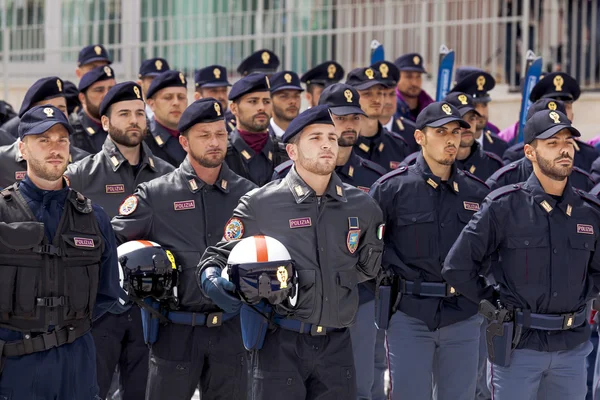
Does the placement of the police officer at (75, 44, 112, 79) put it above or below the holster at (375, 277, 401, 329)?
above

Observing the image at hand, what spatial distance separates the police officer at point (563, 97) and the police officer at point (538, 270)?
2.81m

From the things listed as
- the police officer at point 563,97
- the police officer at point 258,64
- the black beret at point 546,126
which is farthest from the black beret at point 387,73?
the black beret at point 546,126

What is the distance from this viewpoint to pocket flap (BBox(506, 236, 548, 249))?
292 inches

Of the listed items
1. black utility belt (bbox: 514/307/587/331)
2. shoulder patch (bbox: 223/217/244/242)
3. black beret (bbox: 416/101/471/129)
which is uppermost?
black beret (bbox: 416/101/471/129)

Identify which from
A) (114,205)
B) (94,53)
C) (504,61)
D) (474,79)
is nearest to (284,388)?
(114,205)

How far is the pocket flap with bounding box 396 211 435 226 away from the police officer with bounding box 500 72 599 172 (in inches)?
99.9

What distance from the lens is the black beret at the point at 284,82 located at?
10.9 m

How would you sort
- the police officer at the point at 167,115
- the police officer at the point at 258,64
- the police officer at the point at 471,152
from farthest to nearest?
the police officer at the point at 258,64 < the police officer at the point at 167,115 < the police officer at the point at 471,152

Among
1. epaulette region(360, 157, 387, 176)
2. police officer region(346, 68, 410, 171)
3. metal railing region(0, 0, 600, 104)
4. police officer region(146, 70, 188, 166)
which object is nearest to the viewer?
epaulette region(360, 157, 387, 176)

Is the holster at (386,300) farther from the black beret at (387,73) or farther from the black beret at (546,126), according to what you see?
the black beret at (387,73)

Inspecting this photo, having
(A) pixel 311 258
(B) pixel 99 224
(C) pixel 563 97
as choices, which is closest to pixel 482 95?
(C) pixel 563 97

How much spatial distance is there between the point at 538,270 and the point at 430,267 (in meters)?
0.93

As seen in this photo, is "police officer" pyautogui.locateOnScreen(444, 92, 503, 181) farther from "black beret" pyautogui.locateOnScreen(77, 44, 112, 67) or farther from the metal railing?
the metal railing

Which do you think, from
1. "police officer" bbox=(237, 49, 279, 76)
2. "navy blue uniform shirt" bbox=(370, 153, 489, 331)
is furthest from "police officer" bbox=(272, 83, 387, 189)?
"police officer" bbox=(237, 49, 279, 76)
